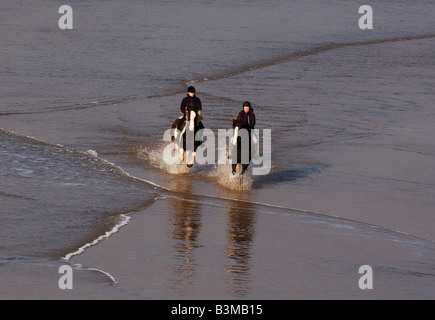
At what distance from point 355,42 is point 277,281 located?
33718mm

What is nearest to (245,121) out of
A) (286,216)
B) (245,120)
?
(245,120)

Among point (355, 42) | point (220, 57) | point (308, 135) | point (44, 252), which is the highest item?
point (355, 42)

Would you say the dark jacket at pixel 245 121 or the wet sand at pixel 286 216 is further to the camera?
the dark jacket at pixel 245 121

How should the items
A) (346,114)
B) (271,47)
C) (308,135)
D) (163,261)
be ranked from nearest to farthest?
(163,261) < (308,135) < (346,114) < (271,47)

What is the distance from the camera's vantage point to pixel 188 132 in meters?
19.6

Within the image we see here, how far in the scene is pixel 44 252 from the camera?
14.0 metres

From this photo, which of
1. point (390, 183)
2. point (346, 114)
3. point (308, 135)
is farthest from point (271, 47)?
point (390, 183)

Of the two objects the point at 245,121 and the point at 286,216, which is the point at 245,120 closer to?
the point at 245,121

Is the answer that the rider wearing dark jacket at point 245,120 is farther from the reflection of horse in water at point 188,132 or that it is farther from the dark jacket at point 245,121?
the reflection of horse in water at point 188,132

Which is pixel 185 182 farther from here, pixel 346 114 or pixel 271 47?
pixel 271 47

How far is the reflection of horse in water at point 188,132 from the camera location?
19.5 m

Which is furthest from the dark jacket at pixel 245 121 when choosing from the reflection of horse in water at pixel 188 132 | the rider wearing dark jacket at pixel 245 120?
the reflection of horse in water at pixel 188 132

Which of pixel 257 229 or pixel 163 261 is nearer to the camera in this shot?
pixel 163 261

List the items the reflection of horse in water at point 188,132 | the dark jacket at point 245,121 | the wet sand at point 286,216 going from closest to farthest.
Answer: the wet sand at point 286,216
the dark jacket at point 245,121
the reflection of horse in water at point 188,132
